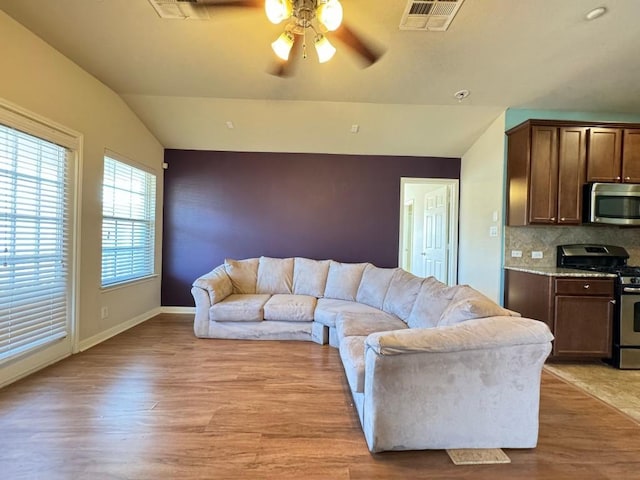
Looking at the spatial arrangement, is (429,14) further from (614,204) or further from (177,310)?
(177,310)

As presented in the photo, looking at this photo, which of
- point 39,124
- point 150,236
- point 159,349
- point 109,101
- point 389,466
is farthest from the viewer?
point 150,236

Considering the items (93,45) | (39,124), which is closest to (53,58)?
(93,45)

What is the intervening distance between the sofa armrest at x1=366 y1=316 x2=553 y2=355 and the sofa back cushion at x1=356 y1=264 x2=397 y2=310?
192cm

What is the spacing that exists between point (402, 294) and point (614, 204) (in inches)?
96.3

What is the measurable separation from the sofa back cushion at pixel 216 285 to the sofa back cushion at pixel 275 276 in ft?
1.45

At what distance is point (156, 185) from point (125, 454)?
12.6ft

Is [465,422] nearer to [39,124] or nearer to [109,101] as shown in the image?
[39,124]

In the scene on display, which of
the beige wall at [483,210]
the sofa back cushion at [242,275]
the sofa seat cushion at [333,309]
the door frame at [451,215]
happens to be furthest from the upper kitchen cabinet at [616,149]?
the sofa back cushion at [242,275]

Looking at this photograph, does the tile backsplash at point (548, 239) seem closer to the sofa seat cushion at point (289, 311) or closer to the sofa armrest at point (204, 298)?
the sofa seat cushion at point (289, 311)

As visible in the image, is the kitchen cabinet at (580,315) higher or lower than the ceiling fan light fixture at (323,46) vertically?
lower

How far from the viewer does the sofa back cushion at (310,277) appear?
176 inches

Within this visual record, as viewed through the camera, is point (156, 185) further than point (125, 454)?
Yes

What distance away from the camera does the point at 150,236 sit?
4754mm

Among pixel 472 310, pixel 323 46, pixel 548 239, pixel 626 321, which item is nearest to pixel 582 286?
pixel 626 321
